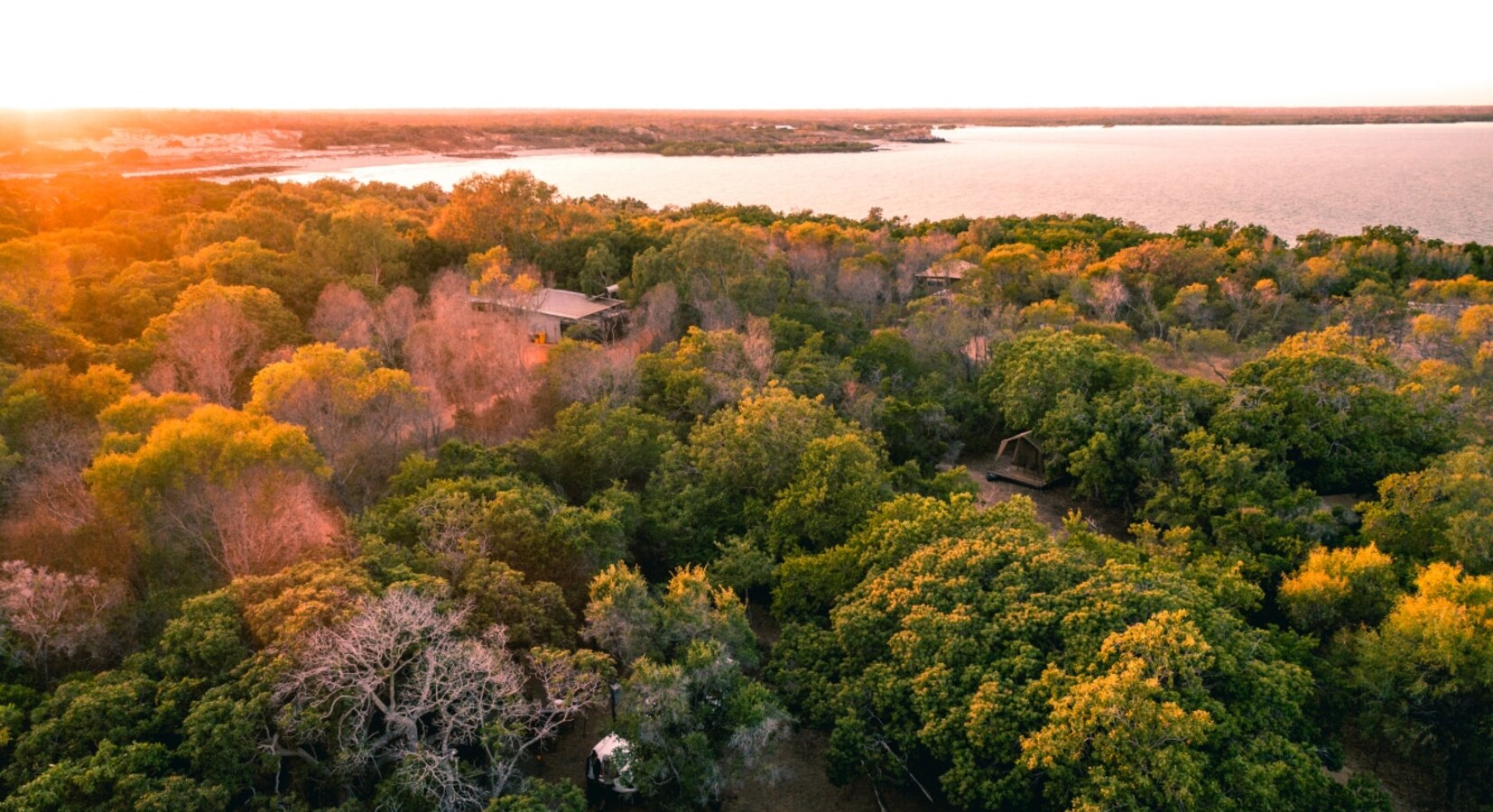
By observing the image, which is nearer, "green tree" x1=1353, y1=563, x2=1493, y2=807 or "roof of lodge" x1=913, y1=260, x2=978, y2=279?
"green tree" x1=1353, y1=563, x2=1493, y2=807

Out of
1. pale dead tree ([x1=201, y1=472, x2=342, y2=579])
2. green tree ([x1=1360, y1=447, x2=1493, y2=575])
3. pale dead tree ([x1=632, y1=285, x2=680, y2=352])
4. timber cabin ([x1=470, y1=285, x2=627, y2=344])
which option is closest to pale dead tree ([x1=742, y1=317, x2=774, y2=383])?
pale dead tree ([x1=632, y1=285, x2=680, y2=352])

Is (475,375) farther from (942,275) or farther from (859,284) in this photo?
(942,275)

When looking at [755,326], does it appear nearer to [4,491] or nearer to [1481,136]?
[4,491]

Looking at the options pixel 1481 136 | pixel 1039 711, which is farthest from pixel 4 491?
pixel 1481 136

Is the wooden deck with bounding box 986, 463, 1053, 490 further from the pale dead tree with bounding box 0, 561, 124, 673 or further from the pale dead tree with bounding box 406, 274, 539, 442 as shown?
the pale dead tree with bounding box 0, 561, 124, 673

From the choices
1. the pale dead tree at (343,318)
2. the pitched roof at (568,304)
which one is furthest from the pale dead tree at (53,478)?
the pitched roof at (568,304)

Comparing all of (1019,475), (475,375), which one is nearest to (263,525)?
Answer: (475,375)
